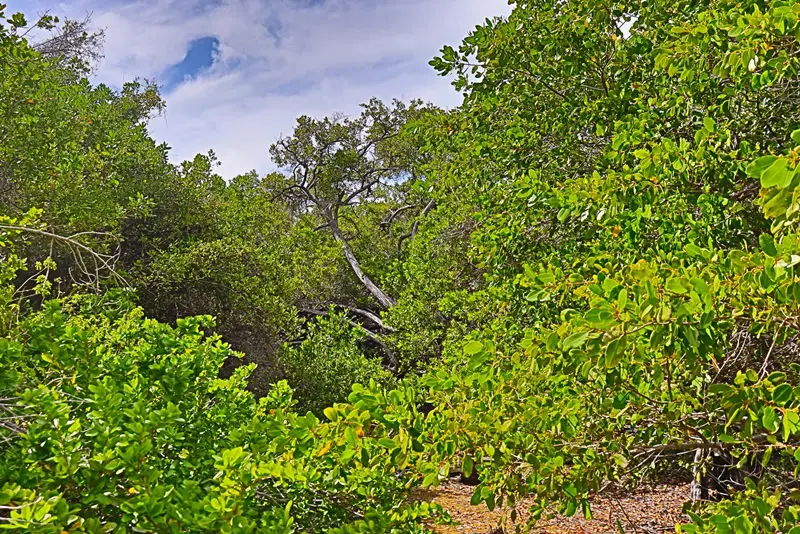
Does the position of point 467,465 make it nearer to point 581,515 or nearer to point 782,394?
point 782,394

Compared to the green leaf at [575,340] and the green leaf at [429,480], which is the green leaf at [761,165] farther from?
the green leaf at [429,480]

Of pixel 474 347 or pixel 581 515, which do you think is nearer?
pixel 474 347

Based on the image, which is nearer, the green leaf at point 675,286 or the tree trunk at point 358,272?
the green leaf at point 675,286

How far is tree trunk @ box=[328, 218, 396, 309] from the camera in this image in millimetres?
14261

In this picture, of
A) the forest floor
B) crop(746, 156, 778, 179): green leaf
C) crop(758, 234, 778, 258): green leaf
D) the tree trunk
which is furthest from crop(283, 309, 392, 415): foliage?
crop(746, 156, 778, 179): green leaf

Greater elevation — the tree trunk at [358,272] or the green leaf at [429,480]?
the tree trunk at [358,272]

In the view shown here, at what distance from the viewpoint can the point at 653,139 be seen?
2.97 meters

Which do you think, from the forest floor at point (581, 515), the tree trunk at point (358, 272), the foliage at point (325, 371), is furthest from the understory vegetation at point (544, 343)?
the tree trunk at point (358, 272)

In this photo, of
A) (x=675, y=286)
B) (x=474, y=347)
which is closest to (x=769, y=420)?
(x=675, y=286)

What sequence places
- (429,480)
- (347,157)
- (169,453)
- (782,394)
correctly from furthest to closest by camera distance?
1. (347,157)
2. (169,453)
3. (429,480)
4. (782,394)

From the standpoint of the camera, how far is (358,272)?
1483 cm

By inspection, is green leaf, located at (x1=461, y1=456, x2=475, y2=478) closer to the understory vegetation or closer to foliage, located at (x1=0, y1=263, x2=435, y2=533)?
the understory vegetation

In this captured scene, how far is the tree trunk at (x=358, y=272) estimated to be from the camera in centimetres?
1426

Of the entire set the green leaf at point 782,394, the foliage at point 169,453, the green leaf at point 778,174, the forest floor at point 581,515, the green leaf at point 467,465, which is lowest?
the forest floor at point 581,515
